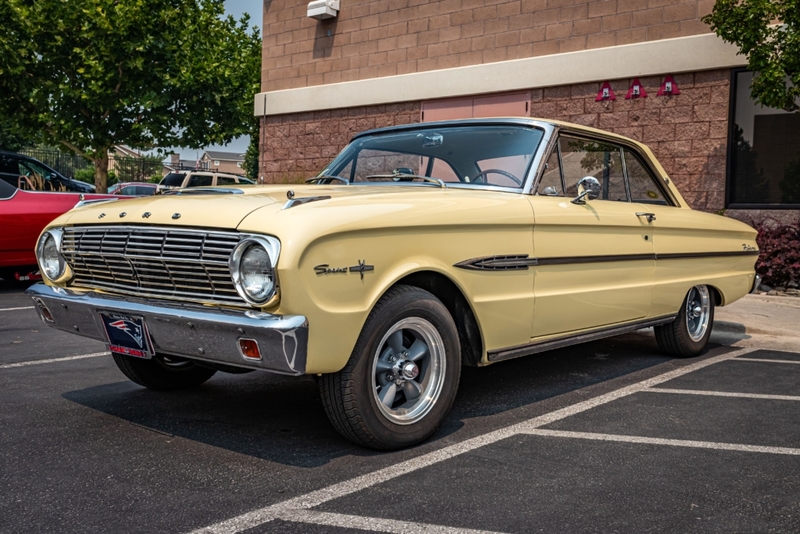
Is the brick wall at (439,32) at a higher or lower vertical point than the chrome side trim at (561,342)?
higher

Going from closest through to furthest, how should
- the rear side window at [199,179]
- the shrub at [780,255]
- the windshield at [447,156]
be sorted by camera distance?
the windshield at [447,156], the shrub at [780,255], the rear side window at [199,179]

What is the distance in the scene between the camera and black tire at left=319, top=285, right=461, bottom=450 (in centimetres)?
354

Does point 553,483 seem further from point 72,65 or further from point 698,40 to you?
point 72,65

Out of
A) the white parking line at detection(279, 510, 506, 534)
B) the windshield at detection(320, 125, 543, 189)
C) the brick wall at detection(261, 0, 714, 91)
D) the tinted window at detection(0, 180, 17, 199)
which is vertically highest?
the brick wall at detection(261, 0, 714, 91)

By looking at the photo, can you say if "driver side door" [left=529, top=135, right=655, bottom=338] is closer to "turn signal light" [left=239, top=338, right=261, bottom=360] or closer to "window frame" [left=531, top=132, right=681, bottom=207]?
"window frame" [left=531, top=132, right=681, bottom=207]

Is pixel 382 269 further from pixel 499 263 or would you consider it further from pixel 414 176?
pixel 414 176

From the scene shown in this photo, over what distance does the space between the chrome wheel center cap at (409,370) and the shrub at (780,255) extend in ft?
26.9

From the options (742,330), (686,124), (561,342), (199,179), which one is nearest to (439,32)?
(686,124)

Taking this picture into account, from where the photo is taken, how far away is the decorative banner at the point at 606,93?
13.2m

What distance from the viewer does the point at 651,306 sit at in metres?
5.69

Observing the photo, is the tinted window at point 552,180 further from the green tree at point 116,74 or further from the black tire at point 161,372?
the green tree at point 116,74

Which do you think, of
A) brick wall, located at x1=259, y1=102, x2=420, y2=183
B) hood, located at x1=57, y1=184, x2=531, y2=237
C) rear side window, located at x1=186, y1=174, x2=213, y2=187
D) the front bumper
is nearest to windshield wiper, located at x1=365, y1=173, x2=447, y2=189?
hood, located at x1=57, y1=184, x2=531, y2=237

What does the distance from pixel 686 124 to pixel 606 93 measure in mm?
1401

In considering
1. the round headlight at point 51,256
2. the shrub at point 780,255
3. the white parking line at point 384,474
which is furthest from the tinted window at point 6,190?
the shrub at point 780,255
